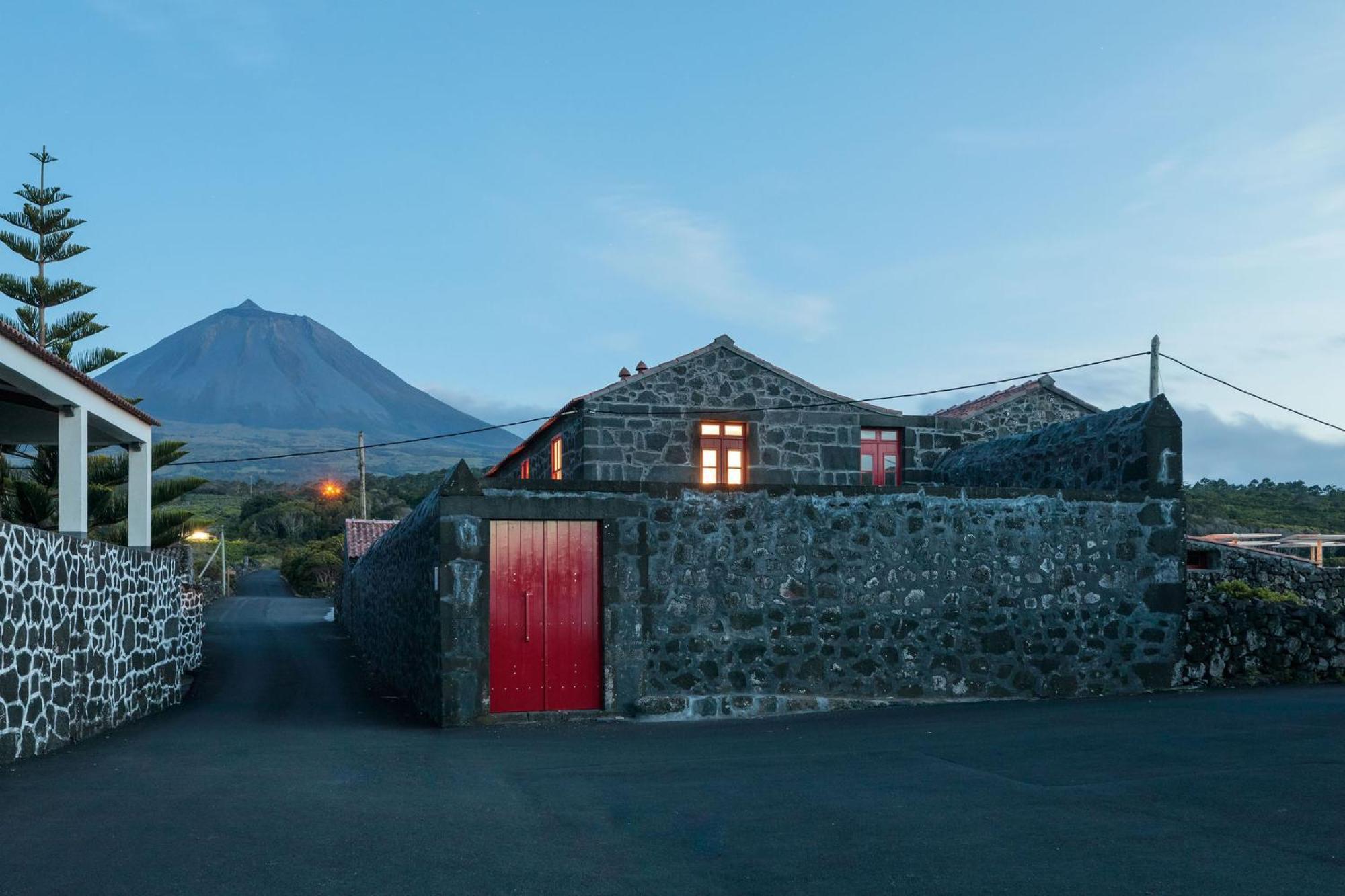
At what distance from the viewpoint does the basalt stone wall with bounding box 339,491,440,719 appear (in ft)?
38.9

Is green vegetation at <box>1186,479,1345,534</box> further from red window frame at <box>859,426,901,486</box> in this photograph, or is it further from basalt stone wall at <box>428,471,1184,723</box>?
basalt stone wall at <box>428,471,1184,723</box>

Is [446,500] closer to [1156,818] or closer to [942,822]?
[942,822]

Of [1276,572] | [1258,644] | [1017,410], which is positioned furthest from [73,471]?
[1276,572]

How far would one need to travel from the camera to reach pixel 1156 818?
632cm

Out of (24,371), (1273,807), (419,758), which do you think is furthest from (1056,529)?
(24,371)

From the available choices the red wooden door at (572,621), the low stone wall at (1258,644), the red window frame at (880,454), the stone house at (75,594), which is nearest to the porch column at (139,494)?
the stone house at (75,594)

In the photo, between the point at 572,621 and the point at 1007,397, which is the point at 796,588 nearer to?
the point at 572,621

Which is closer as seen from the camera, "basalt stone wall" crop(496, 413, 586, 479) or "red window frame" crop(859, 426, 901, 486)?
"basalt stone wall" crop(496, 413, 586, 479)

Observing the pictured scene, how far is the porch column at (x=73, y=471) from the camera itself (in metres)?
12.1

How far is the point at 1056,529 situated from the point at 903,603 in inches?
79.4

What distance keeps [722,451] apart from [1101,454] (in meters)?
8.99

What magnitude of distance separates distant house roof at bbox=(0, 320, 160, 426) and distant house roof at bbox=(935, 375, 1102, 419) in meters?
15.4

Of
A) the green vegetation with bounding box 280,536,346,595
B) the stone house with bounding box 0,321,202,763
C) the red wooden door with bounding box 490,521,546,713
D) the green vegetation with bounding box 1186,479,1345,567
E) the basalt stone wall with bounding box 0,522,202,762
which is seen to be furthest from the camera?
the green vegetation with bounding box 280,536,346,595

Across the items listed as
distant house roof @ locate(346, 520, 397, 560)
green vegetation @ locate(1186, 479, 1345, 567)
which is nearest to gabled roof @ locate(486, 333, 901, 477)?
distant house roof @ locate(346, 520, 397, 560)
